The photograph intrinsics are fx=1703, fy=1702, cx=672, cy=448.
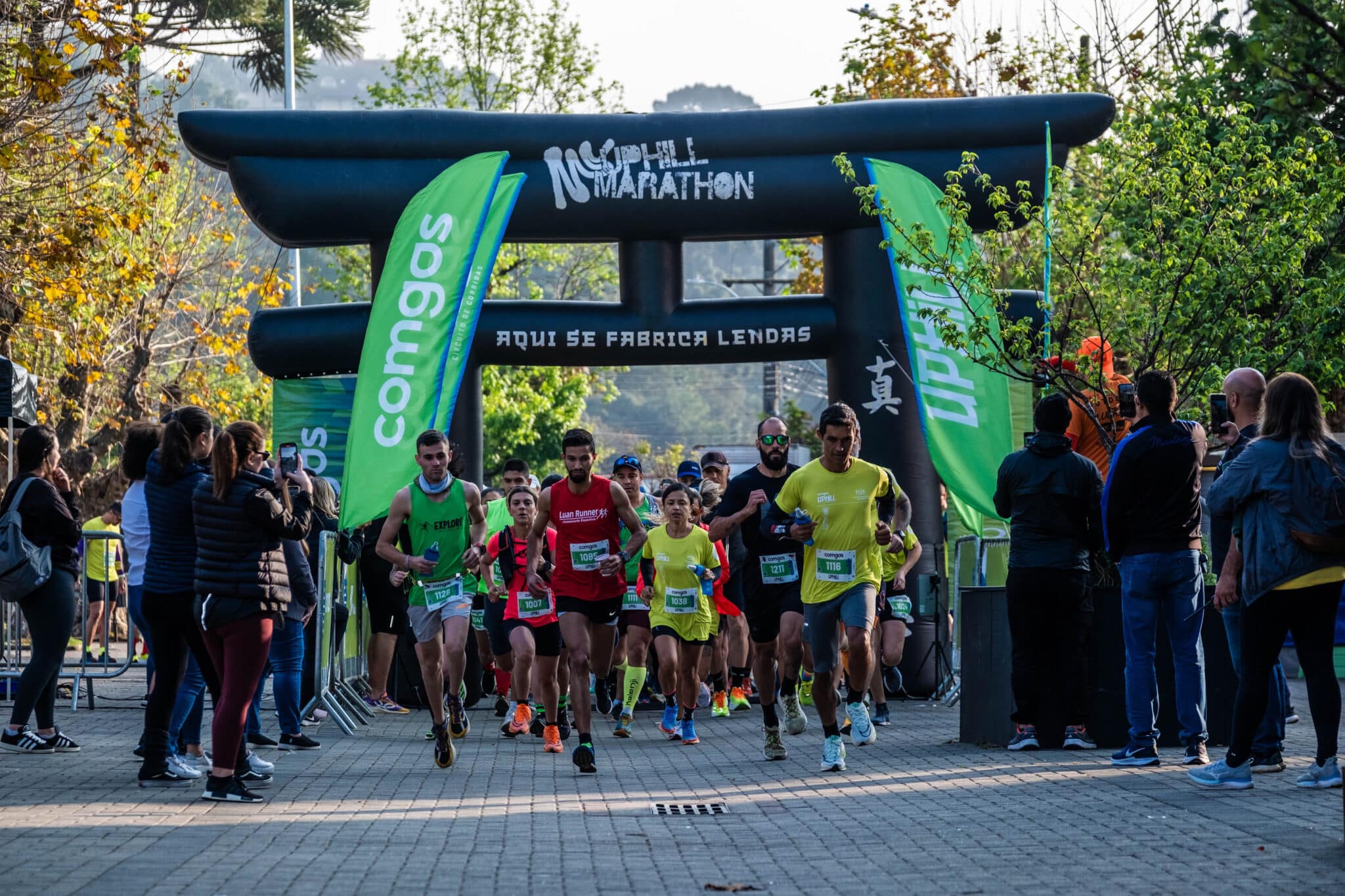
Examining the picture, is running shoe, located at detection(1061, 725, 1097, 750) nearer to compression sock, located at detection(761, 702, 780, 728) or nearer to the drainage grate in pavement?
compression sock, located at detection(761, 702, 780, 728)

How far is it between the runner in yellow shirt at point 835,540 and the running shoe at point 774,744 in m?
0.56

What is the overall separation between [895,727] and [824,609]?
3002 millimetres

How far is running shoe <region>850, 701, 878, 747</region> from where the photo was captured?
1052 centimetres

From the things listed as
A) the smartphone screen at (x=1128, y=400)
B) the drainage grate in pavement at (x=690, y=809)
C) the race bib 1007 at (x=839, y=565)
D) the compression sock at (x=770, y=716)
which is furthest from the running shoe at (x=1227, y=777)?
the smartphone screen at (x=1128, y=400)

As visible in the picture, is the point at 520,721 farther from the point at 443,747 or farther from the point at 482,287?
the point at 482,287

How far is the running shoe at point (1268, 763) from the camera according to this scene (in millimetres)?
8875

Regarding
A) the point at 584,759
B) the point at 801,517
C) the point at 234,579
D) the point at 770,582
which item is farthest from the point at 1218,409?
the point at 234,579

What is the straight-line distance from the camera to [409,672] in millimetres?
14852

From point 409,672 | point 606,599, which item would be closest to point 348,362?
point 409,672

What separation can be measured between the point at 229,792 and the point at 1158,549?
5059mm

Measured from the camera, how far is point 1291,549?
7773mm

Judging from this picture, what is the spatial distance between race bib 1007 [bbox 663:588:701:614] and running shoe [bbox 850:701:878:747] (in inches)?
59.7

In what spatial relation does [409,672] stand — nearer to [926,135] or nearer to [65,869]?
[926,135]

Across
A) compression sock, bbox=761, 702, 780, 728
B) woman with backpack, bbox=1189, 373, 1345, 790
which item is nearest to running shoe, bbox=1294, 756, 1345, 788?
woman with backpack, bbox=1189, 373, 1345, 790
